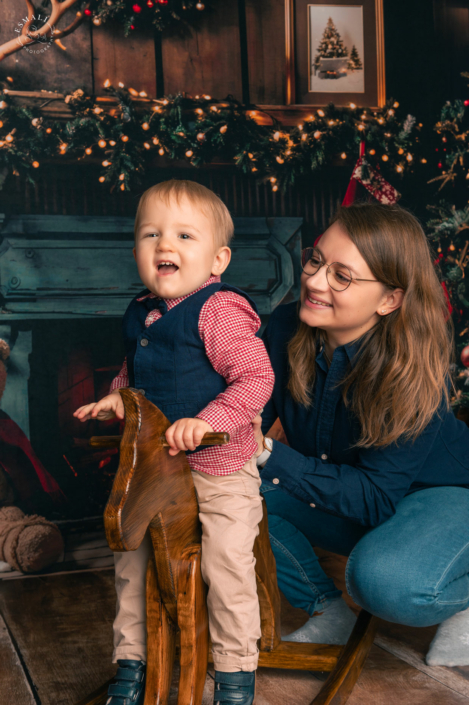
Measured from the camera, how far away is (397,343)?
1497mm

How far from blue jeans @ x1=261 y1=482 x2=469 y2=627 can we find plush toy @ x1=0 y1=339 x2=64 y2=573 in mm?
1099

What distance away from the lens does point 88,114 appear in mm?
2418

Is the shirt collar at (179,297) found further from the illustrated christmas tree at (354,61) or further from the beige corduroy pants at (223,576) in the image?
the illustrated christmas tree at (354,61)

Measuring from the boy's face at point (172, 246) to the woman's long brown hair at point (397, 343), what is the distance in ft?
1.37

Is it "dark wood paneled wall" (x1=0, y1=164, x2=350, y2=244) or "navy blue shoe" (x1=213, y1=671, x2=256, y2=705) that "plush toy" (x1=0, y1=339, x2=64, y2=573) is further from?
"navy blue shoe" (x1=213, y1=671, x2=256, y2=705)

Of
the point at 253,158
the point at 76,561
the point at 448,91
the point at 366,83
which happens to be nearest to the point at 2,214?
the point at 253,158

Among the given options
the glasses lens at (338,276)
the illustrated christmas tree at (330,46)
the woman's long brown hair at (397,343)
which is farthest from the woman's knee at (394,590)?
the illustrated christmas tree at (330,46)

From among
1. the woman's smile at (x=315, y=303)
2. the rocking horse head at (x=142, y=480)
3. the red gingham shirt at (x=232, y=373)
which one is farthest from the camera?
the woman's smile at (x=315, y=303)

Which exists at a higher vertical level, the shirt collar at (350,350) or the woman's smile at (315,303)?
the woman's smile at (315,303)

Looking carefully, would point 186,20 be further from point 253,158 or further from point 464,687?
point 464,687

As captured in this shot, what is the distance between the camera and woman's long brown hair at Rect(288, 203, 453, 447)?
4.77 feet

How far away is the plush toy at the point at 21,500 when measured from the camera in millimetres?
2297

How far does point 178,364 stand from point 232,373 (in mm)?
118

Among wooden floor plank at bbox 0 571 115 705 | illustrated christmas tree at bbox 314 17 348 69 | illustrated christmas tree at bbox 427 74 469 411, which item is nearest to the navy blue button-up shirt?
wooden floor plank at bbox 0 571 115 705
